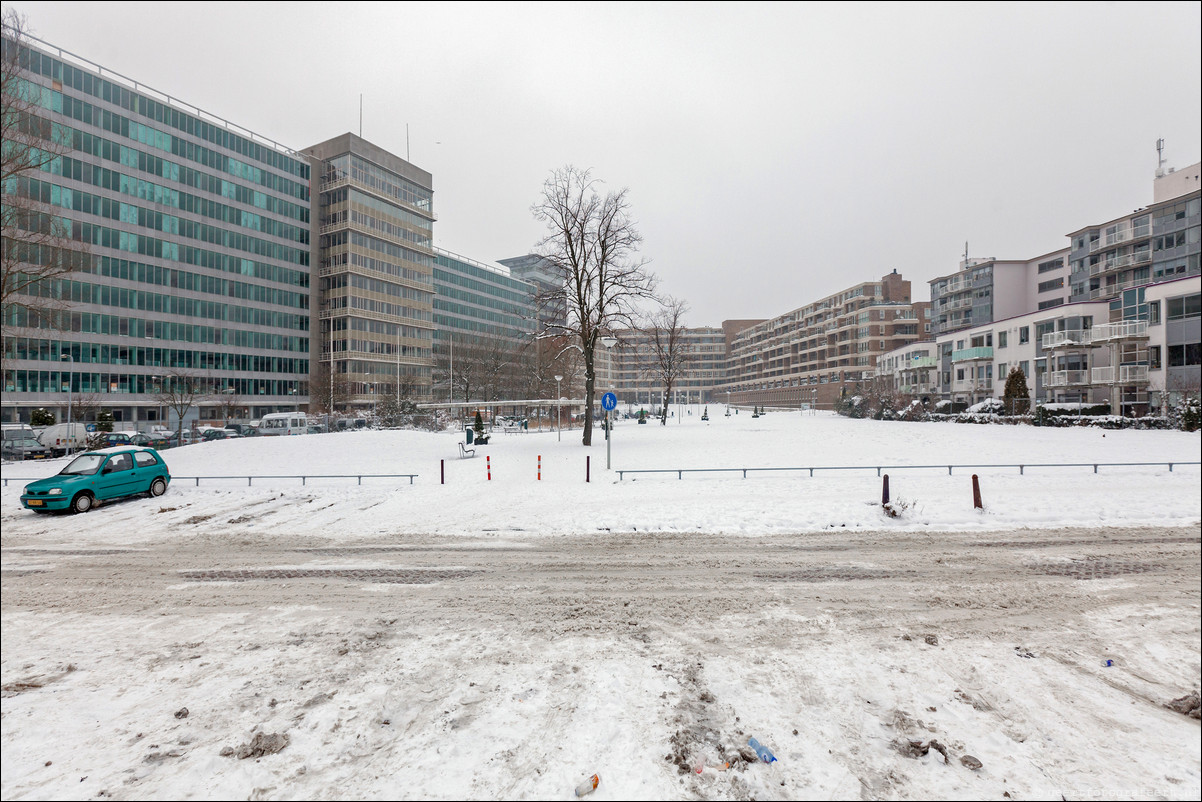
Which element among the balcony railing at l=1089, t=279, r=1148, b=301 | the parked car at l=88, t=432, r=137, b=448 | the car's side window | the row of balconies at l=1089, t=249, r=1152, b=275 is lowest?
the parked car at l=88, t=432, r=137, b=448

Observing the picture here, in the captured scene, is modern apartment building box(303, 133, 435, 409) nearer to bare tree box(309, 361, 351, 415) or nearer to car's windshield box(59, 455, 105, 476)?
bare tree box(309, 361, 351, 415)

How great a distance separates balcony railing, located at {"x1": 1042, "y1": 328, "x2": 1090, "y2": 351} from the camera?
1632 inches

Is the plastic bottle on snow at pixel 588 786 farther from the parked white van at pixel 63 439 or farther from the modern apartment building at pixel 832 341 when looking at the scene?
the modern apartment building at pixel 832 341

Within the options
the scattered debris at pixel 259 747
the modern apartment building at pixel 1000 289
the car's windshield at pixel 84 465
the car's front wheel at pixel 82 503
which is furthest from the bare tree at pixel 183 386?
the modern apartment building at pixel 1000 289

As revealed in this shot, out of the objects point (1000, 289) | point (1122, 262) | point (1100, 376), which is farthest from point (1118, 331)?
point (1000, 289)

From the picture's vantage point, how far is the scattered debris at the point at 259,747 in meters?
3.90

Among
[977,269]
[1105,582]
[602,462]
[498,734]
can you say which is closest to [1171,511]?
[498,734]

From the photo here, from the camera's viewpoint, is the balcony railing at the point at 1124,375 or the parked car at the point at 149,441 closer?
the parked car at the point at 149,441

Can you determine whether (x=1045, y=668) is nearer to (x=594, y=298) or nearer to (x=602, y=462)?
(x=602, y=462)

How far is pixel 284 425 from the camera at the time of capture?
47156 mm

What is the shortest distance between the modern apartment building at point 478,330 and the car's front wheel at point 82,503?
44481 mm

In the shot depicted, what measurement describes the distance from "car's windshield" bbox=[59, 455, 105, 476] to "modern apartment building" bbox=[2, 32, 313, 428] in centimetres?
4453

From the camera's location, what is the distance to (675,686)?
5.18 meters

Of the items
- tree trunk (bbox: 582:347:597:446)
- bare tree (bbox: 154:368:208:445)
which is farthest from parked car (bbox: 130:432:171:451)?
tree trunk (bbox: 582:347:597:446)
